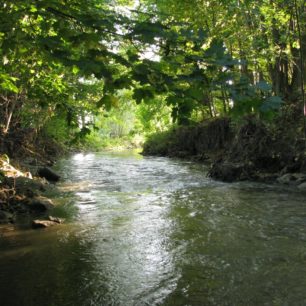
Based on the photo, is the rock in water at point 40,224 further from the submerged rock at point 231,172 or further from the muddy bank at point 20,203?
the submerged rock at point 231,172

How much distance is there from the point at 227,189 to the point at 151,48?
10.5m

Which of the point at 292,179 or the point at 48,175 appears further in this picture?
the point at 48,175

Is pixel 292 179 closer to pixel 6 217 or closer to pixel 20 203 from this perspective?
pixel 20 203

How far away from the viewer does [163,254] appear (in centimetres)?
741

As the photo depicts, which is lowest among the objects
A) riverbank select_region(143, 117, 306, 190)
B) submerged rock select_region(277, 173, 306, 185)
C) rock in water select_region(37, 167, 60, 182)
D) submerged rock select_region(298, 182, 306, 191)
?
rock in water select_region(37, 167, 60, 182)

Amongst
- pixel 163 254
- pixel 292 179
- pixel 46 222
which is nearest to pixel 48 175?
pixel 46 222

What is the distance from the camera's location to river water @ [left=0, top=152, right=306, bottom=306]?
226 inches

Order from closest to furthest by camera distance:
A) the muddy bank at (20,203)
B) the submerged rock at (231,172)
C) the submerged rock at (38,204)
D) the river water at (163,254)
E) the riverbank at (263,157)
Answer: the river water at (163,254)
the muddy bank at (20,203)
the submerged rock at (38,204)
the riverbank at (263,157)
the submerged rock at (231,172)

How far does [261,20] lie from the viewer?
1764 cm

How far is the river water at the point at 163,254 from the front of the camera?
5730 mm

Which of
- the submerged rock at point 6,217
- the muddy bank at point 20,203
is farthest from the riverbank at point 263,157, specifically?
the submerged rock at point 6,217

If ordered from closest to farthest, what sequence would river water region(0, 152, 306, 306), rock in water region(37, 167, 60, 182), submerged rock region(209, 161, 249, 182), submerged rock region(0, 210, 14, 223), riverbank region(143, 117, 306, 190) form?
river water region(0, 152, 306, 306)
submerged rock region(0, 210, 14, 223)
riverbank region(143, 117, 306, 190)
submerged rock region(209, 161, 249, 182)
rock in water region(37, 167, 60, 182)

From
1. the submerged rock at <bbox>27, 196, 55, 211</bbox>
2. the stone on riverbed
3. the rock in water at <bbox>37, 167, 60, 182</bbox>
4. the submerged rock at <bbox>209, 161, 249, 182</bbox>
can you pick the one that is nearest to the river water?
the stone on riverbed

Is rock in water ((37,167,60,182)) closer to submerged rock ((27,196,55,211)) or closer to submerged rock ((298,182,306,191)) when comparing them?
submerged rock ((27,196,55,211))
